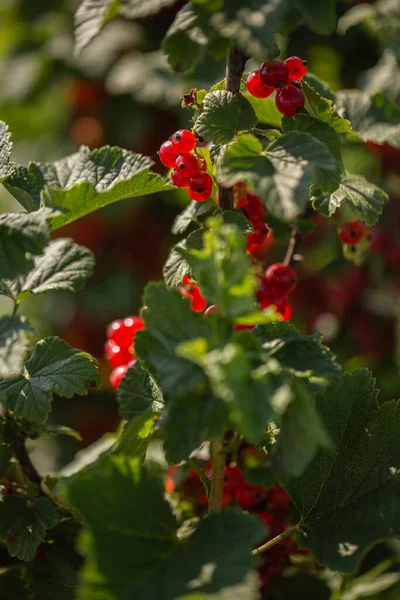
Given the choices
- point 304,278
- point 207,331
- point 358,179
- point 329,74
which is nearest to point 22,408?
point 207,331

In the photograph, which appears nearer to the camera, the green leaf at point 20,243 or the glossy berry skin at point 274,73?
the green leaf at point 20,243

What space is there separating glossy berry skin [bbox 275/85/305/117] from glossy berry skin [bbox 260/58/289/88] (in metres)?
0.01

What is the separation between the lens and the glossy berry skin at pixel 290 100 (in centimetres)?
81

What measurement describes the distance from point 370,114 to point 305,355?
0.60 meters

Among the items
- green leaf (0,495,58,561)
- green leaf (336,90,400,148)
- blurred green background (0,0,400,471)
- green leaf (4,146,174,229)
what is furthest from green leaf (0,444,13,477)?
blurred green background (0,0,400,471)

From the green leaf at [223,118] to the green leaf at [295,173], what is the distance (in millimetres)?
60

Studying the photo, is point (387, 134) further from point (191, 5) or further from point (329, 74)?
point (329, 74)

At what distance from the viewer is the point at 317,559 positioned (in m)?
0.75

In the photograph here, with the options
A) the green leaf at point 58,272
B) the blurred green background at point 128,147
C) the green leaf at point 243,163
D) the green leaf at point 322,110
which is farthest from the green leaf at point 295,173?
the blurred green background at point 128,147

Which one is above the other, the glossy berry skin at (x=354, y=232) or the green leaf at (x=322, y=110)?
the green leaf at (x=322, y=110)

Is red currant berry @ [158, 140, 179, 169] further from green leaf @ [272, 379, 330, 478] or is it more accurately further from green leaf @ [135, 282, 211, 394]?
green leaf @ [272, 379, 330, 478]

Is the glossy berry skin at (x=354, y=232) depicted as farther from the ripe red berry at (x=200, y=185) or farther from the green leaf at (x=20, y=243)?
the green leaf at (x=20, y=243)

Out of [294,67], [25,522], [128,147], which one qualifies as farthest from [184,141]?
[128,147]

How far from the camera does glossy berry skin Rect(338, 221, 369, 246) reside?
42.8 inches
